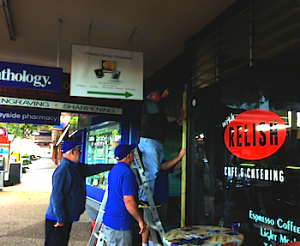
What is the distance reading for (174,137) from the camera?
20.1ft

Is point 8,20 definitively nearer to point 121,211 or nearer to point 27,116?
point 121,211

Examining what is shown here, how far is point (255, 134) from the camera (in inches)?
126

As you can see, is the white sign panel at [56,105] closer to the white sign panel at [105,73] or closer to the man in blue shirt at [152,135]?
the man in blue shirt at [152,135]

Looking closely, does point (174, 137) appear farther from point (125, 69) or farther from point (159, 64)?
point (125, 69)

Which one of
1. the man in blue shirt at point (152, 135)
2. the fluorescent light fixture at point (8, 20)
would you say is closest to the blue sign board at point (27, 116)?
the fluorescent light fixture at point (8, 20)

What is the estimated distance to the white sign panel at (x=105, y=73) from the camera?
4.08 metres

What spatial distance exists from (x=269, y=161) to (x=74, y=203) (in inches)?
90.8

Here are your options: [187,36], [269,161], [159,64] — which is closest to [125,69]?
[187,36]

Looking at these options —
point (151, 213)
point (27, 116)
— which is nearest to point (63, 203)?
point (151, 213)

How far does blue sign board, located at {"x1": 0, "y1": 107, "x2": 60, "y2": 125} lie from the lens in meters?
8.02

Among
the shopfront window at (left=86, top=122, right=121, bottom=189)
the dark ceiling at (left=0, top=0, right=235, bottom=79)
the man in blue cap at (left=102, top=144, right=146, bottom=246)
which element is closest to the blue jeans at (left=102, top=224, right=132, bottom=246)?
the man in blue cap at (left=102, top=144, right=146, bottom=246)

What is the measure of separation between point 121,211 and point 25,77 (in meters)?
2.67

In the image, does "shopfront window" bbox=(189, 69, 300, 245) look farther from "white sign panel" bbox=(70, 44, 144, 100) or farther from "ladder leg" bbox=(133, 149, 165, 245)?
"white sign panel" bbox=(70, 44, 144, 100)

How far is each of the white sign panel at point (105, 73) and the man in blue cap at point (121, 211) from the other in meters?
1.33
